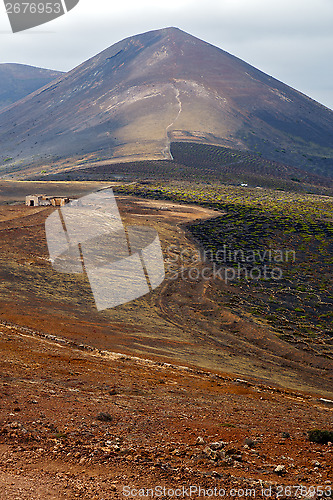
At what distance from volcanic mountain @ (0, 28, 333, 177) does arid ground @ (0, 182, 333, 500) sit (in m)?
80.8

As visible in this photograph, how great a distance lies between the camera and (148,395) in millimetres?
13859

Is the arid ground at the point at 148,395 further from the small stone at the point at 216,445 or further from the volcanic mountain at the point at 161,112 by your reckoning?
the volcanic mountain at the point at 161,112

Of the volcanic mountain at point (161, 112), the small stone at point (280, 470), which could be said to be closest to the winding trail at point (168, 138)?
the volcanic mountain at point (161, 112)

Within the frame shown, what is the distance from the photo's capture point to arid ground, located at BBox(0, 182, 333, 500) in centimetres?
845

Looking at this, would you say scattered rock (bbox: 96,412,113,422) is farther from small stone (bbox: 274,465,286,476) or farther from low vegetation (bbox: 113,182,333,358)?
low vegetation (bbox: 113,182,333,358)

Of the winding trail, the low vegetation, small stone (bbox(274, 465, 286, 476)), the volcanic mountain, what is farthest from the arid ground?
the volcanic mountain

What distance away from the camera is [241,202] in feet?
217

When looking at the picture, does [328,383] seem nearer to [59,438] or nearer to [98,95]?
[59,438]

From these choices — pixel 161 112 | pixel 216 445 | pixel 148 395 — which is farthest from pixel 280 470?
pixel 161 112

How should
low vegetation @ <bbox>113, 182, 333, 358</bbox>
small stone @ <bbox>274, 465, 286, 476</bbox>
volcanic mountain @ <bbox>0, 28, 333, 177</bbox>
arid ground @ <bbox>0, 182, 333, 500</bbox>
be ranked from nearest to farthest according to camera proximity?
arid ground @ <bbox>0, 182, 333, 500</bbox>, small stone @ <bbox>274, 465, 286, 476</bbox>, low vegetation @ <bbox>113, 182, 333, 358</bbox>, volcanic mountain @ <bbox>0, 28, 333, 177</bbox>

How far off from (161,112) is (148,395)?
128618 mm

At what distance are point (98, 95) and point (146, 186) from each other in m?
95.4

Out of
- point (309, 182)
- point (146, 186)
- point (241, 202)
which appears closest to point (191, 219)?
point (241, 202)

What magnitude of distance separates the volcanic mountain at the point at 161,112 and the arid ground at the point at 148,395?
80.8 m
